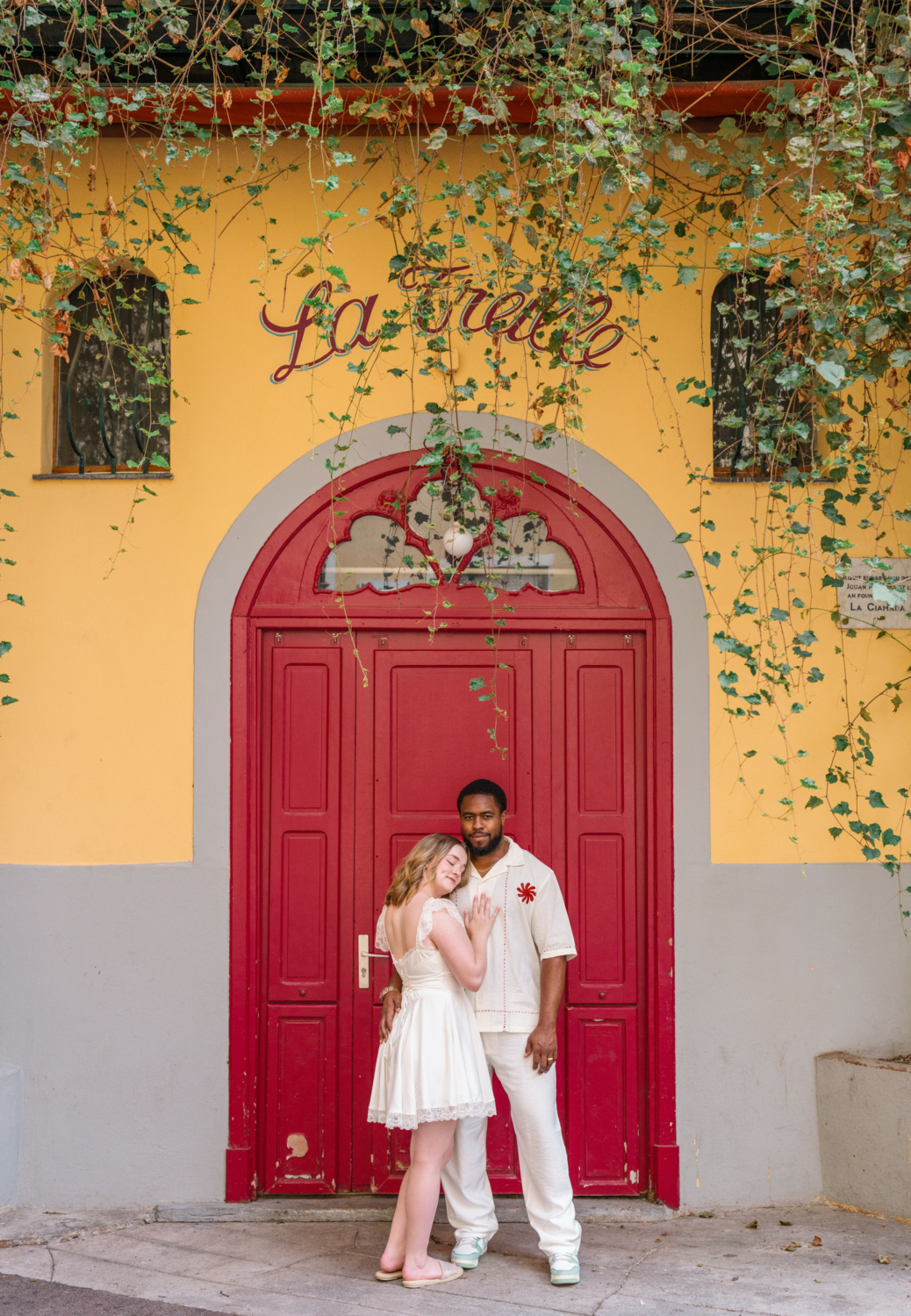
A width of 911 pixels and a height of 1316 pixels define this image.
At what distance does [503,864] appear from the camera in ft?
15.4

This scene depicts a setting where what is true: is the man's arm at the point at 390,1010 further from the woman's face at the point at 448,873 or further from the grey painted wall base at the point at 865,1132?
the grey painted wall base at the point at 865,1132

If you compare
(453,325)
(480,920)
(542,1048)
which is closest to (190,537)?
(453,325)

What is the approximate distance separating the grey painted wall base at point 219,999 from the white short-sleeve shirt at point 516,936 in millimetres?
759

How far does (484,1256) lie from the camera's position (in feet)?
14.8

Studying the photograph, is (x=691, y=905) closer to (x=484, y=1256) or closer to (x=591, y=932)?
(x=591, y=932)

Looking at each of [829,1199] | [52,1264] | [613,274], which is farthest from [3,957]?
Answer: [613,274]

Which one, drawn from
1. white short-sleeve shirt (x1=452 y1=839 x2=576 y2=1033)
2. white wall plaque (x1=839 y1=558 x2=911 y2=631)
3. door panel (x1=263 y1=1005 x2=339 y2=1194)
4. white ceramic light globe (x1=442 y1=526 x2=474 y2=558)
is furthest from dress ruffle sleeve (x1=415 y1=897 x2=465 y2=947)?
white wall plaque (x1=839 y1=558 x2=911 y2=631)

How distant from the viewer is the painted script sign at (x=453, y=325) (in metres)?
5.18

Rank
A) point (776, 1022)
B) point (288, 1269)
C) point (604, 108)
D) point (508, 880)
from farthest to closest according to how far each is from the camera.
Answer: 1. point (776, 1022)
2. point (508, 880)
3. point (288, 1269)
4. point (604, 108)

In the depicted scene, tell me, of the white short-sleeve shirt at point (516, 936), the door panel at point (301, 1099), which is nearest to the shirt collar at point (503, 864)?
the white short-sleeve shirt at point (516, 936)

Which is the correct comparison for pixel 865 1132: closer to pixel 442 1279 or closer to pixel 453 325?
pixel 442 1279

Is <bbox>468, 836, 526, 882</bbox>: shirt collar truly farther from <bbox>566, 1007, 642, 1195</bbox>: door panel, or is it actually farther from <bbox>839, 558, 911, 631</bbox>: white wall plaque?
<bbox>839, 558, 911, 631</bbox>: white wall plaque

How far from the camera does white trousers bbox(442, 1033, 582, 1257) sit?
4371 millimetres

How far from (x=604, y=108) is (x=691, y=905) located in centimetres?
331
